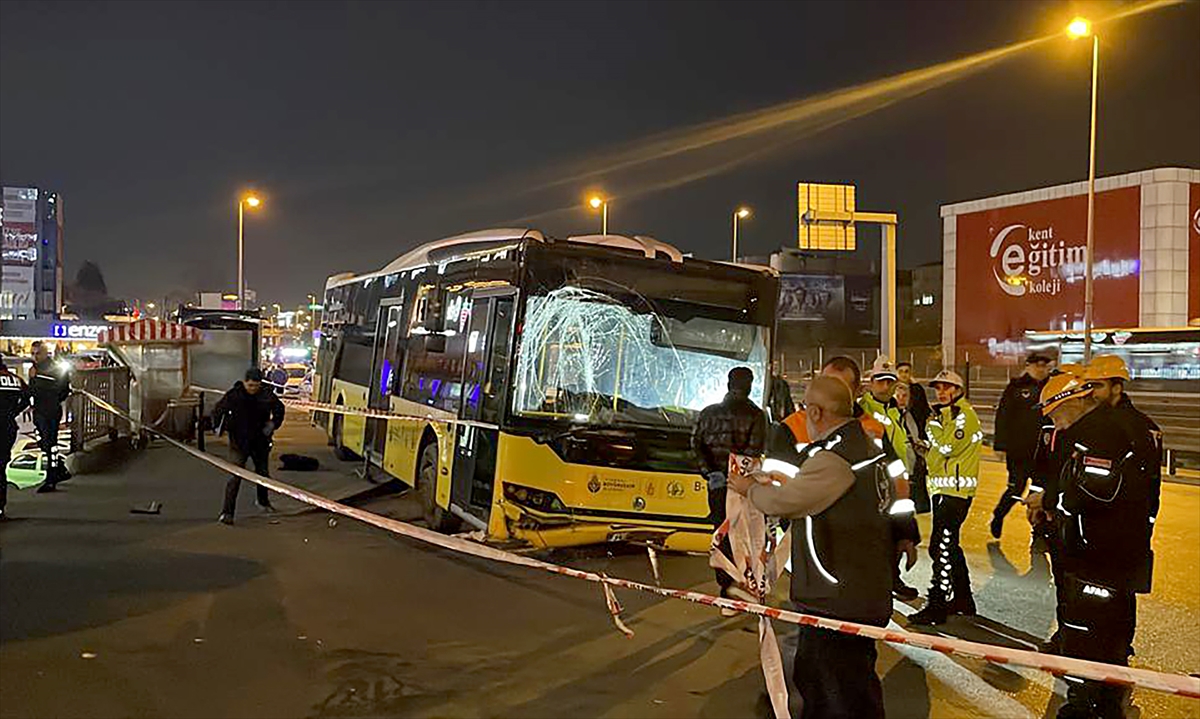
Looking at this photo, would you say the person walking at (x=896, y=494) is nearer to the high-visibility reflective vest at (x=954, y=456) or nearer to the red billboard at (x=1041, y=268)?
the high-visibility reflective vest at (x=954, y=456)

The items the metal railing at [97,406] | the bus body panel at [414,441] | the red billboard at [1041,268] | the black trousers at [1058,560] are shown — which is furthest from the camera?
the red billboard at [1041,268]

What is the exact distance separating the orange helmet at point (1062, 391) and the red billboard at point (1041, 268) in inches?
1500

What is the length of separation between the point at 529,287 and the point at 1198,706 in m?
5.84

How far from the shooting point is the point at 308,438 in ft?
82.2

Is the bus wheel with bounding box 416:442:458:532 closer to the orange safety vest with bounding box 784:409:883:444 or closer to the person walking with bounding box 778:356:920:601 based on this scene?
the orange safety vest with bounding box 784:409:883:444

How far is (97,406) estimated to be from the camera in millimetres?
17203

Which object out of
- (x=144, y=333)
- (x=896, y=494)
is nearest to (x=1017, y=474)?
(x=896, y=494)

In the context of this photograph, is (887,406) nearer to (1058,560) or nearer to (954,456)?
(954,456)

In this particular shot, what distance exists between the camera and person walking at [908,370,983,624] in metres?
8.02

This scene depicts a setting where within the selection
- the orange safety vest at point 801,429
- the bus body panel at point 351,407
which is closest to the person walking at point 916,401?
the orange safety vest at point 801,429

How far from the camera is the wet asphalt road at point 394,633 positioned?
611 cm

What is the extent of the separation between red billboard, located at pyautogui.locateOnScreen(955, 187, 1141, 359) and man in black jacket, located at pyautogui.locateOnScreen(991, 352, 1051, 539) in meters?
33.1

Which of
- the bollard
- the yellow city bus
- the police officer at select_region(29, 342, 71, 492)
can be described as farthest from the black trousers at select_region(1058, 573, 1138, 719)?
the bollard

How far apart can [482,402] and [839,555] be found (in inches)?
219
